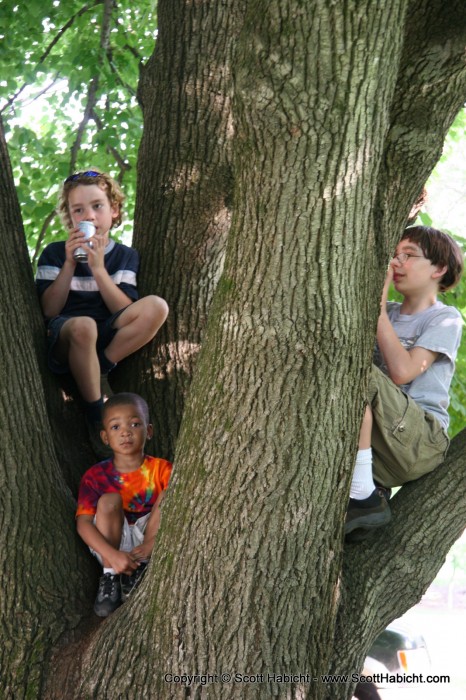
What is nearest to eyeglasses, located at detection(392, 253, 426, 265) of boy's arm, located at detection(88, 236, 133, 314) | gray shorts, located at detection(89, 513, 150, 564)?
boy's arm, located at detection(88, 236, 133, 314)

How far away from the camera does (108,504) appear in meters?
3.37

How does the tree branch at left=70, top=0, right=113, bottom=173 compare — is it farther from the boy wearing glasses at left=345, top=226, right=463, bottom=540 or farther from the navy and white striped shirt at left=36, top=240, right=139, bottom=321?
the boy wearing glasses at left=345, top=226, right=463, bottom=540

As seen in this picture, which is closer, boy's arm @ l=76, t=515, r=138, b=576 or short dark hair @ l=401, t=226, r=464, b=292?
boy's arm @ l=76, t=515, r=138, b=576

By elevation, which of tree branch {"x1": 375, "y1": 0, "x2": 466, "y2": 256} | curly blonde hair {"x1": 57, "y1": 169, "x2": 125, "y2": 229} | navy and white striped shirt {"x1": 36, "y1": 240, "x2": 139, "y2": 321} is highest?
tree branch {"x1": 375, "y1": 0, "x2": 466, "y2": 256}

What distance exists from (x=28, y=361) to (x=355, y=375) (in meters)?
1.27

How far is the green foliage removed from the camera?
7129 mm

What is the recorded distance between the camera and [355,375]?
2904 millimetres

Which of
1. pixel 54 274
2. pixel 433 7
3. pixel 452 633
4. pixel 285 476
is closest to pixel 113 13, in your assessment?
pixel 54 274

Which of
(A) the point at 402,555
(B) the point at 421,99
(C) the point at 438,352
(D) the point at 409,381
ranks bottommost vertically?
(A) the point at 402,555

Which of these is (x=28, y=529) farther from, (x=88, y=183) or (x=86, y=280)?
→ (x=88, y=183)

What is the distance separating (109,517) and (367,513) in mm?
992

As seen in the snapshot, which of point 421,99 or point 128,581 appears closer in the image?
point 421,99

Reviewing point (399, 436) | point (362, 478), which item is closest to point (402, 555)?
point (362, 478)

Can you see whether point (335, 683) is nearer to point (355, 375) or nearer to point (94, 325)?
point (355, 375)
